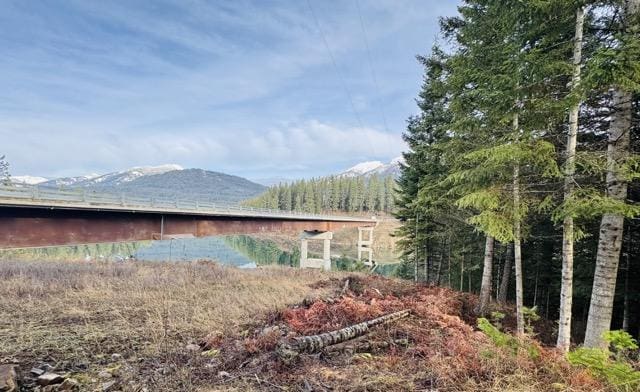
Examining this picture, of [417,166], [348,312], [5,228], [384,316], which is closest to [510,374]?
[384,316]

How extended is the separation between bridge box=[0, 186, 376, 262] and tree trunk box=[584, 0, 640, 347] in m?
17.7

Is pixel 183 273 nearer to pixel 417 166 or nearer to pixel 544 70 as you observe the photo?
pixel 417 166

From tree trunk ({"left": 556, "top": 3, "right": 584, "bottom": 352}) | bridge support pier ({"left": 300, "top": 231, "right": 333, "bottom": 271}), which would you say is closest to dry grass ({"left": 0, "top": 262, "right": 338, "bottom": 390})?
tree trunk ({"left": 556, "top": 3, "right": 584, "bottom": 352})

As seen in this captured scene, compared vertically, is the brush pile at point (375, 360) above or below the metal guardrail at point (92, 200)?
below

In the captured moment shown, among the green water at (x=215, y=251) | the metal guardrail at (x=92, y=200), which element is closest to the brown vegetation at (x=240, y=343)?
the metal guardrail at (x=92, y=200)

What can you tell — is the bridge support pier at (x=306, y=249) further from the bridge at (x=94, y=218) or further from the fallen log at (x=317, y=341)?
the fallen log at (x=317, y=341)

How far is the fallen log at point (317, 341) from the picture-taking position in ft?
16.5

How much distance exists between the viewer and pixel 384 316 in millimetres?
7457

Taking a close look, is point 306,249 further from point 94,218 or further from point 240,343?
point 240,343

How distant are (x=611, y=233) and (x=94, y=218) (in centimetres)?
1858

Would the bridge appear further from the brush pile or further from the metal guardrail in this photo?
the brush pile

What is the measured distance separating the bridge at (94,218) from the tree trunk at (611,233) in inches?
697

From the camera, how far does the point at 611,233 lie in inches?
245

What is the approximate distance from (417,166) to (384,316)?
1277 centimetres
